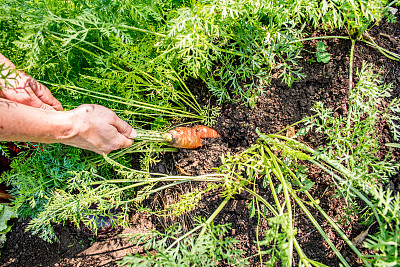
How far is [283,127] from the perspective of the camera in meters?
1.89

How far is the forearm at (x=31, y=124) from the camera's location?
1.19m

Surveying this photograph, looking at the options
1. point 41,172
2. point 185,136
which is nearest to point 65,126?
point 41,172

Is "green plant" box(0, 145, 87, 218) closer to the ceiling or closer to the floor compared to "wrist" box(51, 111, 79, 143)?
closer to the floor

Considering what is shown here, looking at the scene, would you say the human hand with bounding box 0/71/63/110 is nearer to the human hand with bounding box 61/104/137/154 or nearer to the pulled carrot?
the human hand with bounding box 61/104/137/154

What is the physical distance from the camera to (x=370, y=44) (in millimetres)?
1780

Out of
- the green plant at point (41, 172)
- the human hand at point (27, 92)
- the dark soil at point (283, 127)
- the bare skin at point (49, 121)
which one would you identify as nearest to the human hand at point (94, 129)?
the bare skin at point (49, 121)

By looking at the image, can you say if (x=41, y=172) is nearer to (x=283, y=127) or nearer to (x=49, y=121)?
(x=49, y=121)

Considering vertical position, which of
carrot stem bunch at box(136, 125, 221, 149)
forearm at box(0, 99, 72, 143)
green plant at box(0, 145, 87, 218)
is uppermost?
forearm at box(0, 99, 72, 143)

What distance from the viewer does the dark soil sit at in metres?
1.70

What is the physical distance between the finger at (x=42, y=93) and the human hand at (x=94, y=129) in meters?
0.31

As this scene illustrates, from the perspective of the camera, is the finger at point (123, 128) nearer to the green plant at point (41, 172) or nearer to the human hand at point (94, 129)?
the human hand at point (94, 129)

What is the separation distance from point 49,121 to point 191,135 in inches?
38.8

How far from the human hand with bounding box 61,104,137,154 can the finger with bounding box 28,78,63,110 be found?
1.00 feet

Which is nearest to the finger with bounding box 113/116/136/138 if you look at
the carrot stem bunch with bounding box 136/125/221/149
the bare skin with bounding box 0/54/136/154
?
the bare skin with bounding box 0/54/136/154
